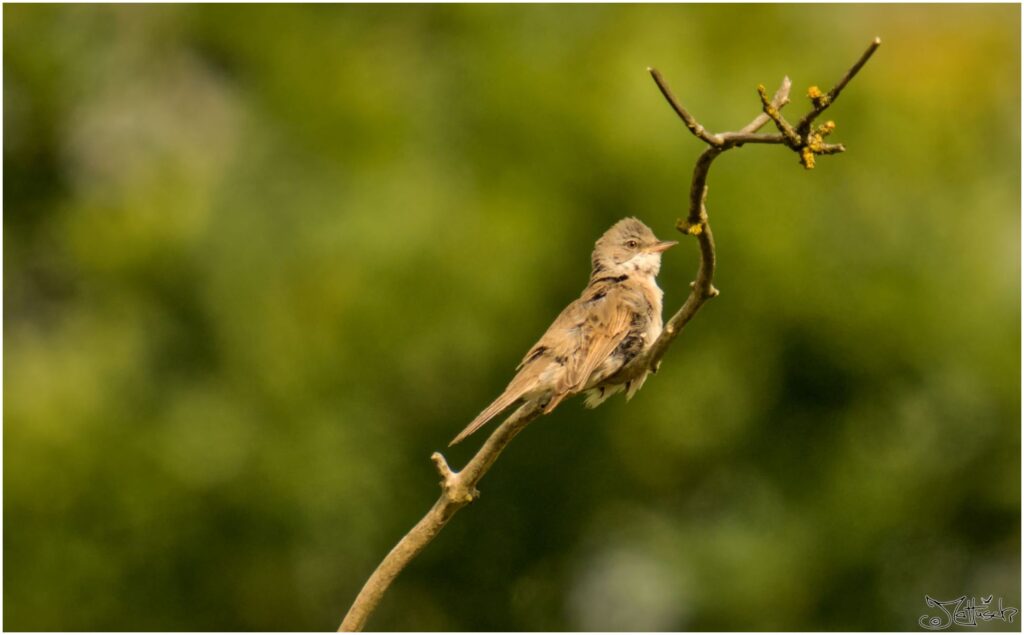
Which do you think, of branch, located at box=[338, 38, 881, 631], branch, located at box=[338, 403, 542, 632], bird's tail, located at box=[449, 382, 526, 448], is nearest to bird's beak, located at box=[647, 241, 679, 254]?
bird's tail, located at box=[449, 382, 526, 448]

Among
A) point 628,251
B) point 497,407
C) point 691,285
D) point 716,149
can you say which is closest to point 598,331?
point 497,407

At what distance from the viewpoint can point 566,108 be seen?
685 inches

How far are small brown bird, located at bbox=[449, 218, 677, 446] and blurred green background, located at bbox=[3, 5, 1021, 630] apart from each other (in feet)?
30.1

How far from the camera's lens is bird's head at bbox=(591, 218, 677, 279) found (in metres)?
7.00

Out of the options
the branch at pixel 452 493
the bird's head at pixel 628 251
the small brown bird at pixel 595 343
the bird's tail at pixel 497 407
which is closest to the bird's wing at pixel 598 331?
the small brown bird at pixel 595 343

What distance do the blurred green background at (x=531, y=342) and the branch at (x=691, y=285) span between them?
434 inches

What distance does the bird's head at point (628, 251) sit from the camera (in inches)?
275

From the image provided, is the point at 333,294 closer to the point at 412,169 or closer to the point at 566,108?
the point at 412,169

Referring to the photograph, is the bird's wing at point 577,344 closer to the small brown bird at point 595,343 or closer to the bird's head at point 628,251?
the small brown bird at point 595,343

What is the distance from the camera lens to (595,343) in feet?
Answer: 20.0

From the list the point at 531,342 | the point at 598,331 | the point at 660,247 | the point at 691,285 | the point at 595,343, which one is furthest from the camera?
the point at 531,342

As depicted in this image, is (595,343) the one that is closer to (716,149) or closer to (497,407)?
(497,407)

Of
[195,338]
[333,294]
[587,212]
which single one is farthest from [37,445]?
[587,212]

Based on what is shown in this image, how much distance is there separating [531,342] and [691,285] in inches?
473
